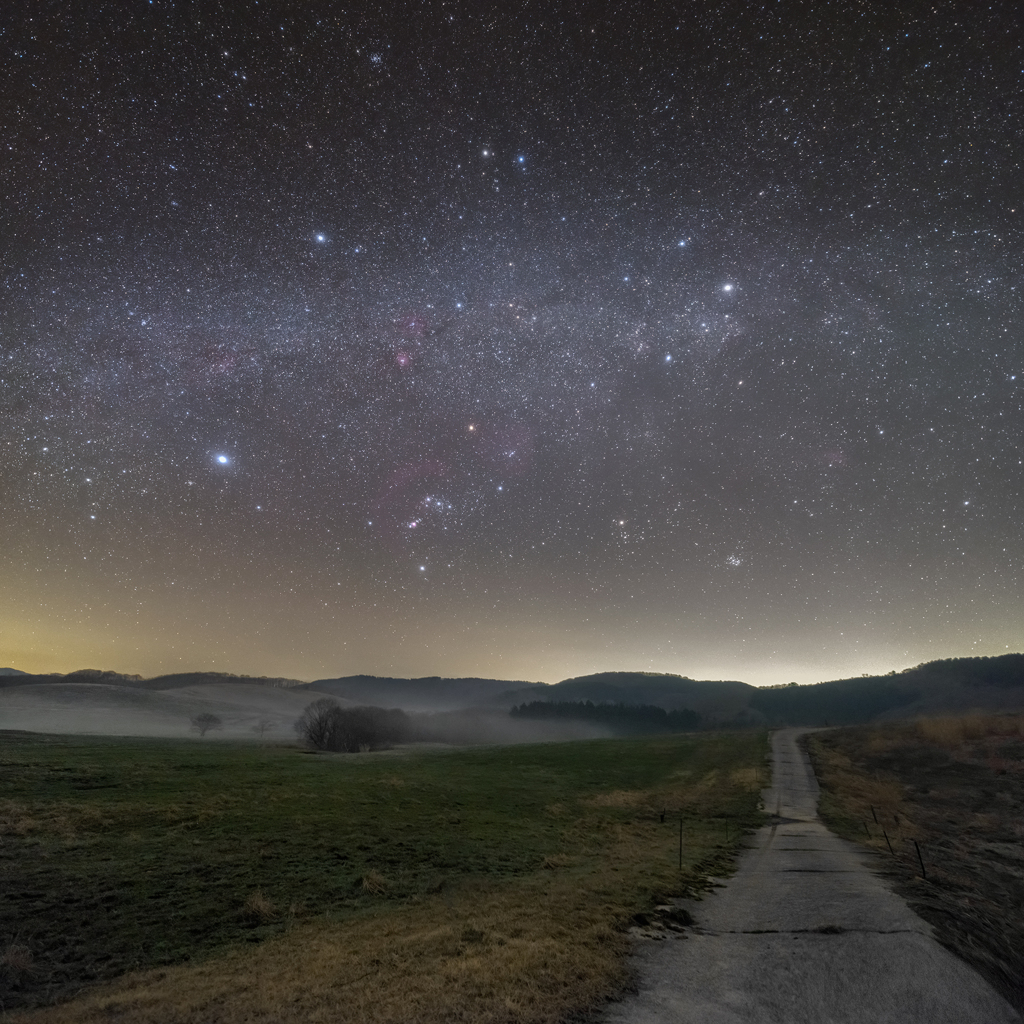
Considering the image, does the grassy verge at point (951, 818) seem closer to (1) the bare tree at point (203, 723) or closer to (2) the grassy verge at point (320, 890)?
(2) the grassy verge at point (320, 890)

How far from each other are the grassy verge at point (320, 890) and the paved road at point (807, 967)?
4.01ft

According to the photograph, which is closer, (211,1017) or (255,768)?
(211,1017)

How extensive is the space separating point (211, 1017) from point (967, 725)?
3260 inches

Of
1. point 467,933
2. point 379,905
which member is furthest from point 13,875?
point 467,933

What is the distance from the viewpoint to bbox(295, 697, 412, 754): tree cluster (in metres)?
95.8

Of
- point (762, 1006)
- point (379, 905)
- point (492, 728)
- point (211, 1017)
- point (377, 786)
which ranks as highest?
point (211, 1017)

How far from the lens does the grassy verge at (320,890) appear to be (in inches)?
409

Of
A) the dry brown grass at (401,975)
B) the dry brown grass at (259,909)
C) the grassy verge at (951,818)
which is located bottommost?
the grassy verge at (951,818)

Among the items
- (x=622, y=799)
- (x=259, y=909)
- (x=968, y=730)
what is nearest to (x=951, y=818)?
(x=622, y=799)

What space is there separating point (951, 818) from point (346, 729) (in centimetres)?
9009

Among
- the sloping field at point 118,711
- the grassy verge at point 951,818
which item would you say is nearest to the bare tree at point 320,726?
the sloping field at point 118,711

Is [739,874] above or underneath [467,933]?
underneath

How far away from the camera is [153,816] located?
28297 mm

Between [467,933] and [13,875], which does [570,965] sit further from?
[13,875]
